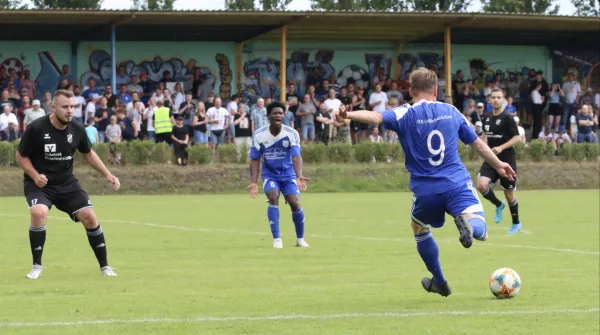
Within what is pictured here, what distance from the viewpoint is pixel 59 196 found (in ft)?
40.1

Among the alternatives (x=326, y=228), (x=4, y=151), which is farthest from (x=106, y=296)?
(x=4, y=151)

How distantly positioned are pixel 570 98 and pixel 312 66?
9.51 meters

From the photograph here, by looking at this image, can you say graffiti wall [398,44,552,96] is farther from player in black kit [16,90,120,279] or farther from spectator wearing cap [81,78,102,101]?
player in black kit [16,90,120,279]

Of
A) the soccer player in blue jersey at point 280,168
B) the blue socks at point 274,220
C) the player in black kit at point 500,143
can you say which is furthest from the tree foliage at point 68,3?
the blue socks at point 274,220

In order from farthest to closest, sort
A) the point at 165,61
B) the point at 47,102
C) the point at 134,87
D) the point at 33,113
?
the point at 165,61
the point at 134,87
the point at 47,102
the point at 33,113

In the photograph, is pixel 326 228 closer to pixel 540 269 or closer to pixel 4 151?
pixel 540 269

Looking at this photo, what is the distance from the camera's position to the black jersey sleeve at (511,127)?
60.7 ft

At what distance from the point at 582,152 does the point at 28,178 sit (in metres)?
26.3

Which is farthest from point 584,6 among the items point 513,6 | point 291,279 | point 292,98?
point 291,279

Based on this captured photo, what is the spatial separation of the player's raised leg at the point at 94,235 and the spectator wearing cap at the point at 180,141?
19801 millimetres

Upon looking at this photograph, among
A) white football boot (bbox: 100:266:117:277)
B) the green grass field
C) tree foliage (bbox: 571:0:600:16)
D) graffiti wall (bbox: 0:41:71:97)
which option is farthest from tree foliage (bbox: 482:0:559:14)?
white football boot (bbox: 100:266:117:277)

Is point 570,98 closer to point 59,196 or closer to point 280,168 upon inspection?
→ point 280,168

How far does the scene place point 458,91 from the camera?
41.8m

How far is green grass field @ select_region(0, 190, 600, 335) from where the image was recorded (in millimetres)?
8984
